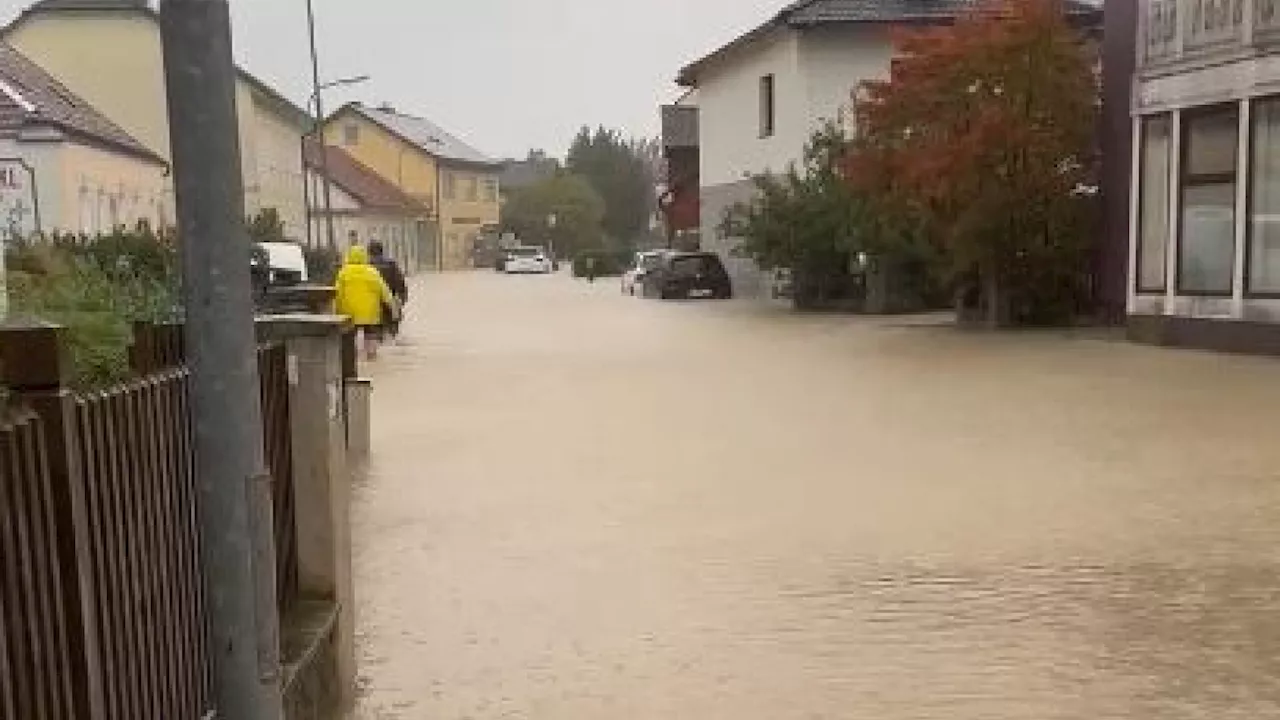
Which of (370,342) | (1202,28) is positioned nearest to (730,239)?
(370,342)

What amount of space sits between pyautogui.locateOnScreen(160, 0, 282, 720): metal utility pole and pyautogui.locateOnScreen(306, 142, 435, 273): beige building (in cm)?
6292

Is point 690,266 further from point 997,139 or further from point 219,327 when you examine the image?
point 219,327

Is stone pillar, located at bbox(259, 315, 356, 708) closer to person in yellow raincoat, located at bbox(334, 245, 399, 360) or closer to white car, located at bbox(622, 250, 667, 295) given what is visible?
person in yellow raincoat, located at bbox(334, 245, 399, 360)

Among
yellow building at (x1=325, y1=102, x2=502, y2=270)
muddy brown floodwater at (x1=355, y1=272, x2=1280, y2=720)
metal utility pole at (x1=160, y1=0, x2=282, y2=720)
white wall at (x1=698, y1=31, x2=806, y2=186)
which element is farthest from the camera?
yellow building at (x1=325, y1=102, x2=502, y2=270)

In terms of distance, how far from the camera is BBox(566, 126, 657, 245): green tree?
10675 centimetres

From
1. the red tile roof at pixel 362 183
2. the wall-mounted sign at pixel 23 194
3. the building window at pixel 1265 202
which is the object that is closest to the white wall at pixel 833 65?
the building window at pixel 1265 202

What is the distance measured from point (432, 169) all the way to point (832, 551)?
89.1m

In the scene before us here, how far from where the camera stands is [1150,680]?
579 centimetres

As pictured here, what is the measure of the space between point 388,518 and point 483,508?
2.14 feet

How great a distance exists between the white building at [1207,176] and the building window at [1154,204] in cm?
1

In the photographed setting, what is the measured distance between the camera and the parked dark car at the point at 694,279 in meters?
41.8

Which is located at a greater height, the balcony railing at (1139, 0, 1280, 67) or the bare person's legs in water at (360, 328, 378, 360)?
the balcony railing at (1139, 0, 1280, 67)

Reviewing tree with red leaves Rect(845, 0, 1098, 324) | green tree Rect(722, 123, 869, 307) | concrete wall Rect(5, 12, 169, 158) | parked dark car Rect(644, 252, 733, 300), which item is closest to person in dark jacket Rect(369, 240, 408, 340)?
tree with red leaves Rect(845, 0, 1098, 324)

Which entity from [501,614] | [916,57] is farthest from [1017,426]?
[916,57]
